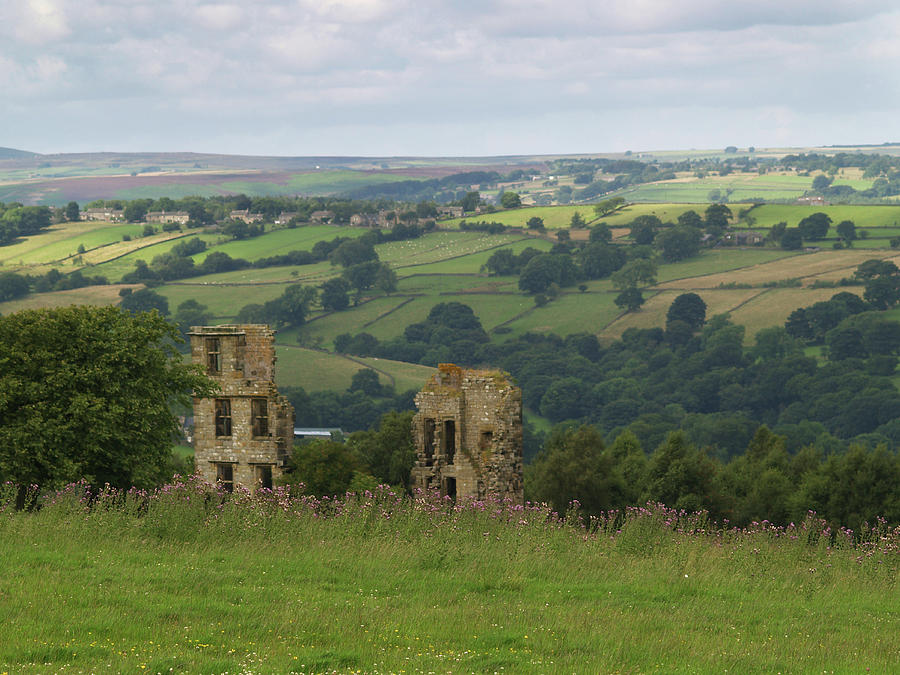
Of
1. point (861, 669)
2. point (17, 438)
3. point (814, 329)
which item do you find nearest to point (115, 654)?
point (861, 669)

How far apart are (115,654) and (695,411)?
16620 cm

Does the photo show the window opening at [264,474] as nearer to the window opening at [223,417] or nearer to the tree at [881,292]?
the window opening at [223,417]

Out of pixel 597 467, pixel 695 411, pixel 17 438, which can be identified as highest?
pixel 17 438

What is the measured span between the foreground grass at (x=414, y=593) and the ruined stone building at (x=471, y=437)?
15.5 metres

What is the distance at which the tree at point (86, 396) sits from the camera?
2920 cm

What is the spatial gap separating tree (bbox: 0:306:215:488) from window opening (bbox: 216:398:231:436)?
4725 mm

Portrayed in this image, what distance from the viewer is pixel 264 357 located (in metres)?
39.2

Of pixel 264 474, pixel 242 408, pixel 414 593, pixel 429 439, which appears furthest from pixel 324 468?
pixel 414 593

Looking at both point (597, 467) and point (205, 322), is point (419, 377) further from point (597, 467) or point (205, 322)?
point (597, 467)

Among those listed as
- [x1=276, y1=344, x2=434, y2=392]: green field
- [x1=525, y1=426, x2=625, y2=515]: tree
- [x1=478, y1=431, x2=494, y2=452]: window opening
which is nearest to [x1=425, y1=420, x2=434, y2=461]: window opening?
[x1=478, y1=431, x2=494, y2=452]: window opening

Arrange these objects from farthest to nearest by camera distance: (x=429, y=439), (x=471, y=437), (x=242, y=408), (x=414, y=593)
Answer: (x=429, y=439) < (x=471, y=437) < (x=242, y=408) < (x=414, y=593)

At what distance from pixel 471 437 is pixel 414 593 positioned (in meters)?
23.0

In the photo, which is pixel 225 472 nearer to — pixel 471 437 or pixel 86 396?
pixel 471 437

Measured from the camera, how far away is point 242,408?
3903 centimetres
